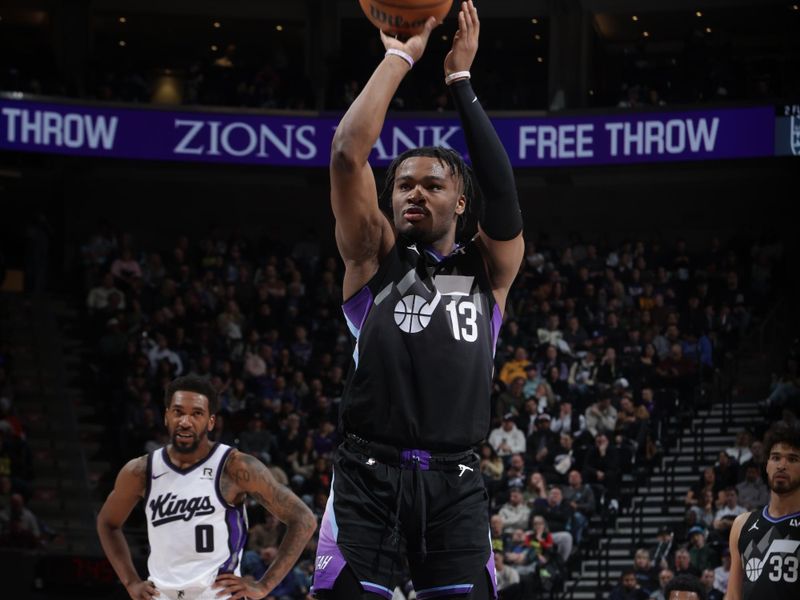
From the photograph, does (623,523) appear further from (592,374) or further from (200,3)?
(200,3)

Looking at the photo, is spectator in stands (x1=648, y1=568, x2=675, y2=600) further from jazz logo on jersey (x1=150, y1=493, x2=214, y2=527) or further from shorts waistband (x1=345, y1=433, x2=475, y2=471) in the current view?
shorts waistband (x1=345, y1=433, x2=475, y2=471)

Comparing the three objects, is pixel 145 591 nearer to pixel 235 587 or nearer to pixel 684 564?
pixel 235 587

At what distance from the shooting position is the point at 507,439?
17.0 metres

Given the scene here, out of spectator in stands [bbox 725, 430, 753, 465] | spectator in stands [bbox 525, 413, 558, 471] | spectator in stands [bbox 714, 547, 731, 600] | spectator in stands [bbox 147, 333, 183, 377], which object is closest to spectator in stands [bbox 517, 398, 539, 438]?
spectator in stands [bbox 525, 413, 558, 471]

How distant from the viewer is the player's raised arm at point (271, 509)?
685cm

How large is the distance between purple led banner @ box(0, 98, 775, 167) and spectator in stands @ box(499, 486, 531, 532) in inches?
317

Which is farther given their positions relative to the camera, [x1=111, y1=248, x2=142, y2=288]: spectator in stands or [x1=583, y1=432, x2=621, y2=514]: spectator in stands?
[x1=111, y1=248, x2=142, y2=288]: spectator in stands

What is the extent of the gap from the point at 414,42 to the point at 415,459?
1.36m

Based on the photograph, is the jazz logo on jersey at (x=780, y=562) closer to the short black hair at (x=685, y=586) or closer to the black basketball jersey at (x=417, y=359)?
the short black hair at (x=685, y=586)

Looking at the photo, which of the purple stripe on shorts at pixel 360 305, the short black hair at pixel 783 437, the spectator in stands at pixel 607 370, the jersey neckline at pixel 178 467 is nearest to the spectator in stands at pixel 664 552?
the spectator in stands at pixel 607 370

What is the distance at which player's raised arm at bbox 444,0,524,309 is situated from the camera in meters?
4.37

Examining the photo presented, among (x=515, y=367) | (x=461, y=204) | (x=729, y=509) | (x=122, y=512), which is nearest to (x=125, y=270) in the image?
(x=515, y=367)

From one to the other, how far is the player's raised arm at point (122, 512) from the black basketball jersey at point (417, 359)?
2.84 meters

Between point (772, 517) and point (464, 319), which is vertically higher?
point (464, 319)
